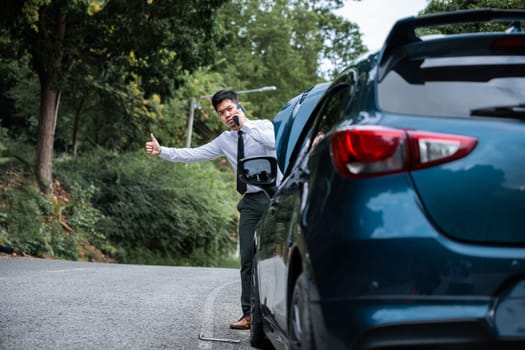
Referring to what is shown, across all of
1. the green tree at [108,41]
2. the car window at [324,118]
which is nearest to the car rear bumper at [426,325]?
the car window at [324,118]

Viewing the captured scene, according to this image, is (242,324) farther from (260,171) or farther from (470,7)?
(470,7)

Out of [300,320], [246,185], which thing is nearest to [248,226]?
[246,185]

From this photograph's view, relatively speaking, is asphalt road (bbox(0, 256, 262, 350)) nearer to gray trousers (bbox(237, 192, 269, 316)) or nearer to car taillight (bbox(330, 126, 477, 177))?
gray trousers (bbox(237, 192, 269, 316))

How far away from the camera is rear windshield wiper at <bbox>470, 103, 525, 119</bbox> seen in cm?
335

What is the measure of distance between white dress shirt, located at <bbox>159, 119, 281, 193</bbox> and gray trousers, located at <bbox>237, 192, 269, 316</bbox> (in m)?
0.09

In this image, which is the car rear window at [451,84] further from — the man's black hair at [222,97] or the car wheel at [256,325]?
the man's black hair at [222,97]

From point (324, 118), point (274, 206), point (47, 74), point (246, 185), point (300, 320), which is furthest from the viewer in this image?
point (47, 74)

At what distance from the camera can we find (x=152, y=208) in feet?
95.5

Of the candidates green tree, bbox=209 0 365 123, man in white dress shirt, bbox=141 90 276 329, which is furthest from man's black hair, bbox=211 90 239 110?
green tree, bbox=209 0 365 123

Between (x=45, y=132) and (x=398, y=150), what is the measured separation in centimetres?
2252

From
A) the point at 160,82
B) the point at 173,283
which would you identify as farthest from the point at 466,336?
the point at 160,82

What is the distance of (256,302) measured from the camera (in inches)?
255

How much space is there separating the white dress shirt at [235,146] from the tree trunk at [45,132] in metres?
16.9

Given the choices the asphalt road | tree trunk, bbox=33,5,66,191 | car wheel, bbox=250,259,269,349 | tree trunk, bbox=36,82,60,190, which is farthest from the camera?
tree trunk, bbox=36,82,60,190
